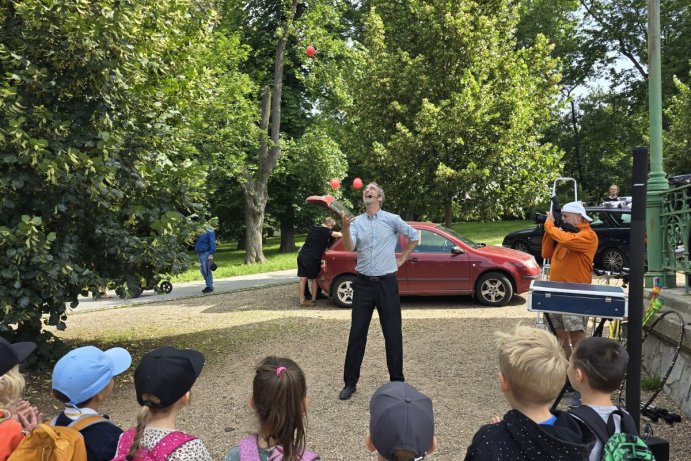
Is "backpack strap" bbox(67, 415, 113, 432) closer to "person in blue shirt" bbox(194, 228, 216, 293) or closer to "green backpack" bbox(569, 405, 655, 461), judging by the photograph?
"green backpack" bbox(569, 405, 655, 461)

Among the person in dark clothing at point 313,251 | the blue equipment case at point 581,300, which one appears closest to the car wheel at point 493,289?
the person in dark clothing at point 313,251

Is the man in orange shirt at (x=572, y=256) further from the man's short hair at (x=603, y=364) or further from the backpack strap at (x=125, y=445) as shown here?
the backpack strap at (x=125, y=445)

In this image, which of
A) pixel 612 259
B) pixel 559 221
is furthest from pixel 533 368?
pixel 612 259

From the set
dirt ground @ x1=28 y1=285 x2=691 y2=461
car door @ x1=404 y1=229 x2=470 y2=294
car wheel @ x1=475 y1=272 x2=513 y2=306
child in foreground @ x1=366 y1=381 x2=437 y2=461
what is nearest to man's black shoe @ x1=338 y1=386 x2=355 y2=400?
dirt ground @ x1=28 y1=285 x2=691 y2=461

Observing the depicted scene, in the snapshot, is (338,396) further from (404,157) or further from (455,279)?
(404,157)

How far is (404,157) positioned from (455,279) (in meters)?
4.87

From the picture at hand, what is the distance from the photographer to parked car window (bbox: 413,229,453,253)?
11.2m

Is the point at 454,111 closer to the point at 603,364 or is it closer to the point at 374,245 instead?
the point at 374,245

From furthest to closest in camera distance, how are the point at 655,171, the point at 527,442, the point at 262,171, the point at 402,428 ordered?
the point at 262,171
the point at 655,171
the point at 527,442
the point at 402,428

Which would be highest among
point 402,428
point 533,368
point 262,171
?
point 262,171

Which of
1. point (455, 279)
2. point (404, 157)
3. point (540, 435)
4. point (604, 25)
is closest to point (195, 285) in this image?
point (404, 157)

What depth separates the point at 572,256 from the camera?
5.73 meters

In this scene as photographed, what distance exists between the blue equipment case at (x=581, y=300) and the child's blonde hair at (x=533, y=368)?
7.36 ft

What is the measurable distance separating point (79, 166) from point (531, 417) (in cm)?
547
